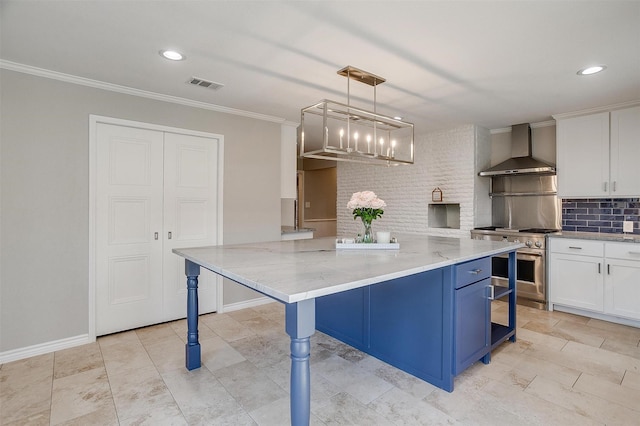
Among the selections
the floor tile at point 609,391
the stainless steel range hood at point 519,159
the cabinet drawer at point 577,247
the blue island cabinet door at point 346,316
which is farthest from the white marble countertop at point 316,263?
the stainless steel range hood at point 519,159

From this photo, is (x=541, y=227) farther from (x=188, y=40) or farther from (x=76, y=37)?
(x=76, y=37)

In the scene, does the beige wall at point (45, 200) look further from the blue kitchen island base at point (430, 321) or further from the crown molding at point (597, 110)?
the crown molding at point (597, 110)

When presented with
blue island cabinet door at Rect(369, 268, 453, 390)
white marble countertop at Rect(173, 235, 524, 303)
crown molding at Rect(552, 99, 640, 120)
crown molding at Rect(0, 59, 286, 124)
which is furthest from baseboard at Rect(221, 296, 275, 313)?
crown molding at Rect(552, 99, 640, 120)

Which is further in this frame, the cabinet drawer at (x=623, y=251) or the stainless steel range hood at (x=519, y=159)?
the stainless steel range hood at (x=519, y=159)

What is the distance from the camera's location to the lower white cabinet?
329 cm

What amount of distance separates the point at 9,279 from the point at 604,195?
5.63m

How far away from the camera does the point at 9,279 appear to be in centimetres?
260

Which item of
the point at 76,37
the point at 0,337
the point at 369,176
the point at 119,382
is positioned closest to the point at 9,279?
the point at 0,337

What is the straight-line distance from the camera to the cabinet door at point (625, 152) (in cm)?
343

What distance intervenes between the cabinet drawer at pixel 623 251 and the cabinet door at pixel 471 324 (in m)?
1.86

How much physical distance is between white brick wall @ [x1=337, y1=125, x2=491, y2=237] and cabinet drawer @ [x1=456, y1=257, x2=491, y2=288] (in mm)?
2164

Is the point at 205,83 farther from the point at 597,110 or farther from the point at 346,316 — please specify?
the point at 597,110

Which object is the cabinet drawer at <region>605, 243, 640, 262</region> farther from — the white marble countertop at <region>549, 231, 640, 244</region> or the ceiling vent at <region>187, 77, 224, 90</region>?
the ceiling vent at <region>187, 77, 224, 90</region>

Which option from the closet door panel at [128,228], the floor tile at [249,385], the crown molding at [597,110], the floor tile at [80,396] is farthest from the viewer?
the crown molding at [597,110]
